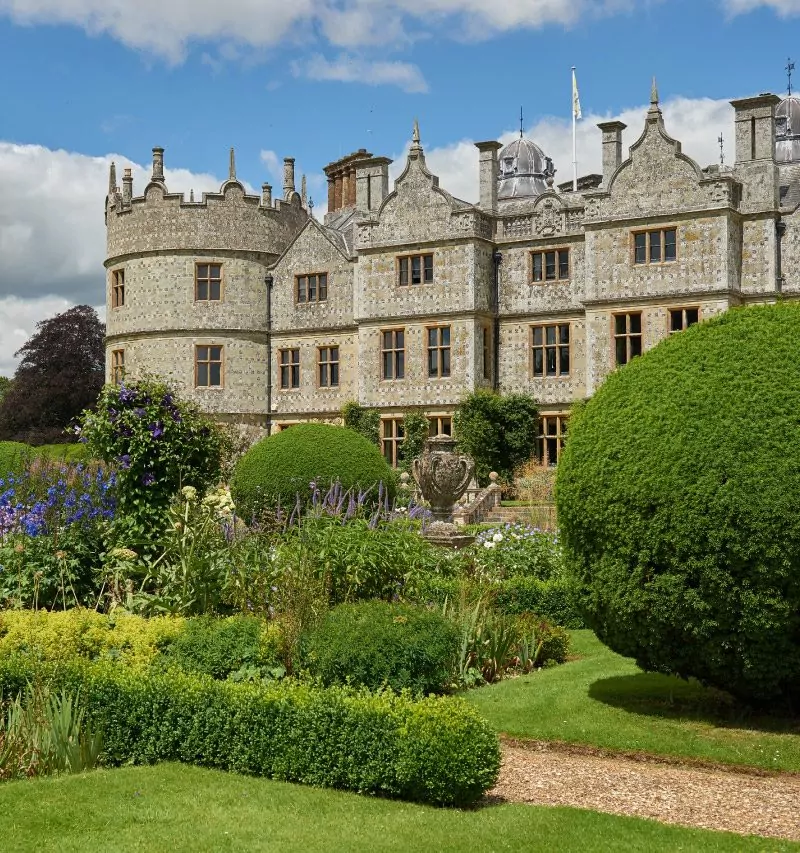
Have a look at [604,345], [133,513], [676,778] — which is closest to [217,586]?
A: [133,513]

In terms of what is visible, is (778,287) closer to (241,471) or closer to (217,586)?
(241,471)

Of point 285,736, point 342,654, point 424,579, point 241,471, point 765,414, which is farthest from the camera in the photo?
point 241,471

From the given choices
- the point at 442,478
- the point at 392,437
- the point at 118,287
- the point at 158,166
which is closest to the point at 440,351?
the point at 392,437

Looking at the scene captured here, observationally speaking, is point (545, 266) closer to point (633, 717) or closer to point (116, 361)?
point (116, 361)

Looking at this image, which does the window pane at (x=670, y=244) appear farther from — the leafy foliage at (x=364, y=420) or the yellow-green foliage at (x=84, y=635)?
the yellow-green foliage at (x=84, y=635)

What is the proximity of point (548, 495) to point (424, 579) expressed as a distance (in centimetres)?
1349

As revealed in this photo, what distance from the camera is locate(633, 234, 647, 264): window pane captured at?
24.3 meters

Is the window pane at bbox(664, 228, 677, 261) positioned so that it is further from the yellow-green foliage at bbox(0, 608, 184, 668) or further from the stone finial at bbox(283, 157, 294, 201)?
the yellow-green foliage at bbox(0, 608, 184, 668)

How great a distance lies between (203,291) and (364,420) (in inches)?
238

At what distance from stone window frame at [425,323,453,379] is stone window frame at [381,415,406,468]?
1529 mm

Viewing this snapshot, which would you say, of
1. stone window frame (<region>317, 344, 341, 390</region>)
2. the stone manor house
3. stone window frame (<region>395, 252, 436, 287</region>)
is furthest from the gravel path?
stone window frame (<region>317, 344, 341, 390</region>)

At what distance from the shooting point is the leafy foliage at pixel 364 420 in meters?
27.7

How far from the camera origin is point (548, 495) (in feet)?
76.2

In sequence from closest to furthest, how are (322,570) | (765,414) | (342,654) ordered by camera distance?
1. (765,414)
2. (342,654)
3. (322,570)
